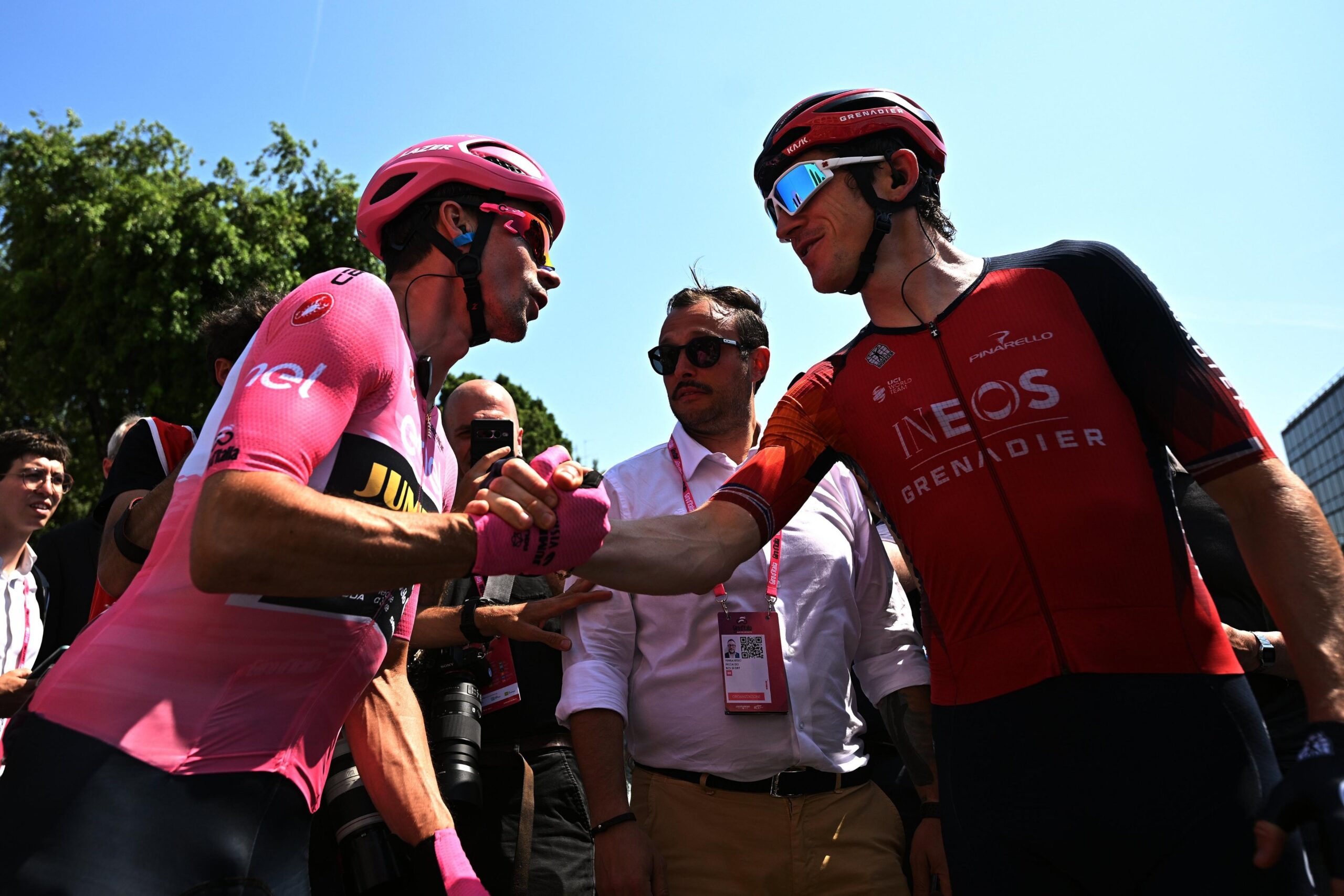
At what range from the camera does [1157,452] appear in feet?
8.84

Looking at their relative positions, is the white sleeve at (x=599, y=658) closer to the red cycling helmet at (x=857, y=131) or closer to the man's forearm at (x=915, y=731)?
the man's forearm at (x=915, y=731)

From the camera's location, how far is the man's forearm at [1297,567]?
2180 millimetres

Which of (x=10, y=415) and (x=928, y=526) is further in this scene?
(x=10, y=415)

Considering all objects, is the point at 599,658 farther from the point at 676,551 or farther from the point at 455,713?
the point at 676,551

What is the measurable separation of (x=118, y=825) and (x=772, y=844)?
2374 millimetres

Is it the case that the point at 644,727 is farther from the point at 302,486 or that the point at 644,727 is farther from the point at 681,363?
the point at 302,486

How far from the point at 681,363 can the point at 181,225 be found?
23.7 meters

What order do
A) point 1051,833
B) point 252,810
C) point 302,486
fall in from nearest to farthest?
point 302,486 < point 252,810 < point 1051,833

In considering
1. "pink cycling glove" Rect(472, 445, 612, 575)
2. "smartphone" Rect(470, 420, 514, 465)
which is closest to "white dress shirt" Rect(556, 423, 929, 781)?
"smartphone" Rect(470, 420, 514, 465)

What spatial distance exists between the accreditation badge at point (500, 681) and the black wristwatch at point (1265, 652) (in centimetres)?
302

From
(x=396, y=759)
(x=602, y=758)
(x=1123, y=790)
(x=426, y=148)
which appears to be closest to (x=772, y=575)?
(x=602, y=758)

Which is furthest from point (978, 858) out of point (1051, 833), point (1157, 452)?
point (1157, 452)

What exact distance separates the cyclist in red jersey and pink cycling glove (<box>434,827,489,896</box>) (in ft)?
2.77

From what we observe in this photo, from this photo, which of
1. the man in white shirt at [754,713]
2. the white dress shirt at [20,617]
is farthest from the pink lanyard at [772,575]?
the white dress shirt at [20,617]
